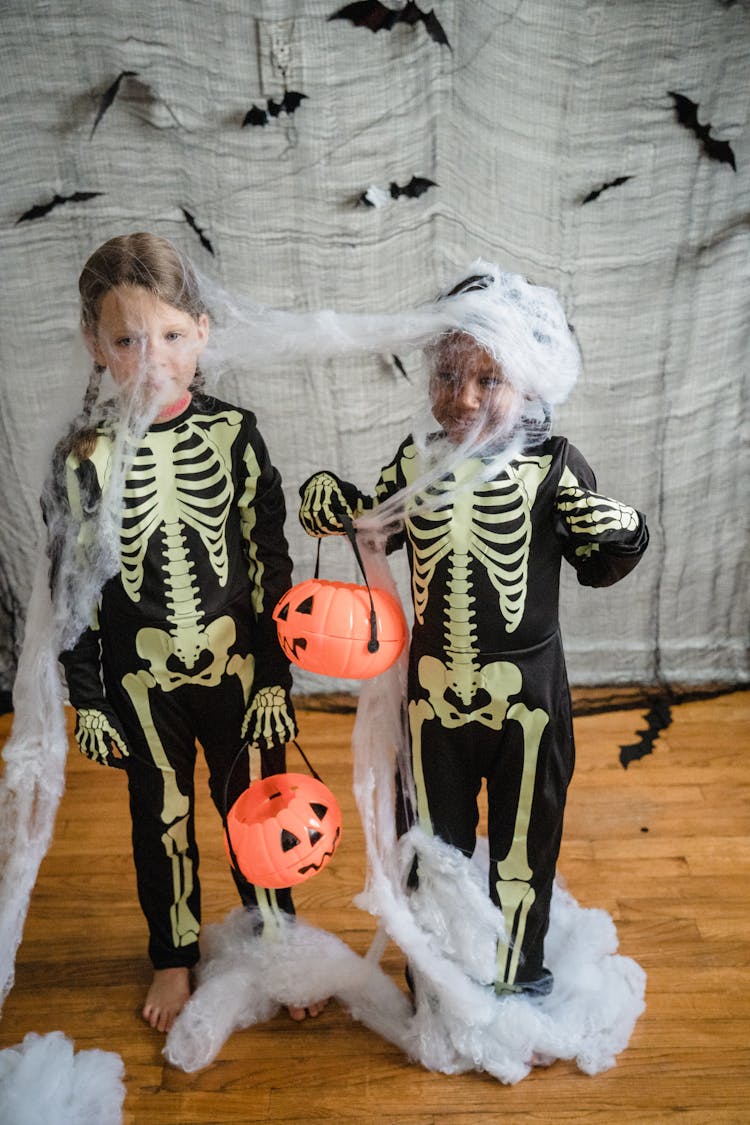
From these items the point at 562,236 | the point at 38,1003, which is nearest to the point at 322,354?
the point at 562,236

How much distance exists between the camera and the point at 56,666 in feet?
4.88

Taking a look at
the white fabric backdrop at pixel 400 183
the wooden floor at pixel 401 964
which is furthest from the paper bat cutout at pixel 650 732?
the white fabric backdrop at pixel 400 183

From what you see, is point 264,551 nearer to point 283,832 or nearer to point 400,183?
point 283,832

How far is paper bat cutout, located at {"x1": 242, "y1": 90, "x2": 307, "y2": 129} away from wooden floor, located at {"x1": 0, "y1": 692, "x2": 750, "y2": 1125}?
4.76ft

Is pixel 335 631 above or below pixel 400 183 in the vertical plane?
below

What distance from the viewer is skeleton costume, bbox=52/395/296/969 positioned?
1377mm

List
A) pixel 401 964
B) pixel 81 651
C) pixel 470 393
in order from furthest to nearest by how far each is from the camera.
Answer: pixel 401 964 → pixel 81 651 → pixel 470 393

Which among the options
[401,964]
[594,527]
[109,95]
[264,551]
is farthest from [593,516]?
[109,95]

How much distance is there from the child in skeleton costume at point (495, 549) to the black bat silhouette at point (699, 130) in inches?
41.4

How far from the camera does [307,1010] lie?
1681 mm

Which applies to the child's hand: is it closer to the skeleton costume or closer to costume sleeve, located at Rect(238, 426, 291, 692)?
the skeleton costume

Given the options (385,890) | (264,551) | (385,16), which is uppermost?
(385,16)

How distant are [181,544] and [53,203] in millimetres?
1140

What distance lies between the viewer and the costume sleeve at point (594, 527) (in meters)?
1.27
